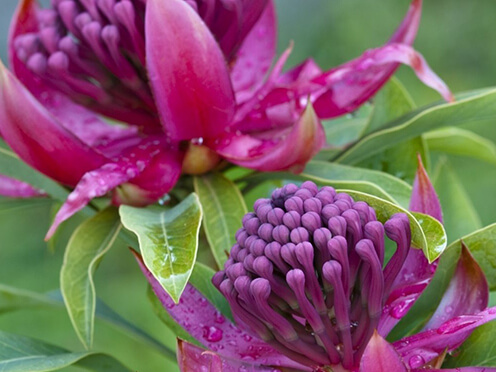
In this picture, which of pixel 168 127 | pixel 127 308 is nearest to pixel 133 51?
pixel 168 127

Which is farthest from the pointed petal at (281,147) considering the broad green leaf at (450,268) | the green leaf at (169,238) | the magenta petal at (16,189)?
Result: the magenta petal at (16,189)

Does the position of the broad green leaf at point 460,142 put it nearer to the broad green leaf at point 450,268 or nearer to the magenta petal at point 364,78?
the magenta petal at point 364,78

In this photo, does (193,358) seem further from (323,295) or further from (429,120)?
(429,120)

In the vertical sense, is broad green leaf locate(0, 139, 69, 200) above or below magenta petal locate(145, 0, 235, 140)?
below

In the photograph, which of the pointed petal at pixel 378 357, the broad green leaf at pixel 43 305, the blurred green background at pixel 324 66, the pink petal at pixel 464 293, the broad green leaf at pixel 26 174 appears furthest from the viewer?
the blurred green background at pixel 324 66

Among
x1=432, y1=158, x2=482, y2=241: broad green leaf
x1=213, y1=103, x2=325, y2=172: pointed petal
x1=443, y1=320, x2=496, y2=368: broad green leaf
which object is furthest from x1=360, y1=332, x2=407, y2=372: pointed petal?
x1=432, y1=158, x2=482, y2=241: broad green leaf

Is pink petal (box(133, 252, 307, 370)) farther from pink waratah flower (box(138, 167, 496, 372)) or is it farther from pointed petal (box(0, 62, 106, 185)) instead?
pointed petal (box(0, 62, 106, 185))

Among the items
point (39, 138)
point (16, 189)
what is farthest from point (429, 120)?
point (16, 189)
